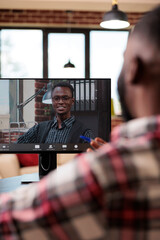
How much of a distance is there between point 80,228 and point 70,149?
113cm

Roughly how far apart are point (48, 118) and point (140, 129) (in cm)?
111

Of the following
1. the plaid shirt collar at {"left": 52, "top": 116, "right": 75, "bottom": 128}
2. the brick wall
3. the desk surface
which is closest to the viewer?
the desk surface

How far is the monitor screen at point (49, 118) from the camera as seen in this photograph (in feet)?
4.74

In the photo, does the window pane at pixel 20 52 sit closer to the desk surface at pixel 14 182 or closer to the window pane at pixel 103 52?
the window pane at pixel 103 52

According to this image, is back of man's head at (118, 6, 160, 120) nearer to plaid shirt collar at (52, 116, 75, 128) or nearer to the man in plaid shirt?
the man in plaid shirt

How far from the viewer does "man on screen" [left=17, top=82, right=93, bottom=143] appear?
1.44 m

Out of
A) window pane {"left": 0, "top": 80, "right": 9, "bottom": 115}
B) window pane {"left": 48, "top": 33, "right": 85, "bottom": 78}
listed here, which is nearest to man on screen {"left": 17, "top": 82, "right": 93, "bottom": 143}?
window pane {"left": 0, "top": 80, "right": 9, "bottom": 115}

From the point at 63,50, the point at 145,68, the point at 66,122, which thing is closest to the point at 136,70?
the point at 145,68

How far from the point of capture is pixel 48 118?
4.73ft

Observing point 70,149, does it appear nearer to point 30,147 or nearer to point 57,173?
point 30,147

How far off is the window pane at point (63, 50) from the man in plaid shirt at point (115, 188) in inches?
212

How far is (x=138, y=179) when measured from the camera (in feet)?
1.03

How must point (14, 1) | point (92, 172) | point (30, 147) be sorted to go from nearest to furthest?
point (92, 172)
point (30, 147)
point (14, 1)

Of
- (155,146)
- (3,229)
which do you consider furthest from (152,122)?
(3,229)
